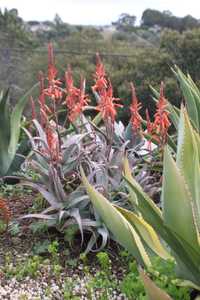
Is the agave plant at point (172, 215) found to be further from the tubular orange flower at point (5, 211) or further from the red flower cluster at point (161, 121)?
the tubular orange flower at point (5, 211)

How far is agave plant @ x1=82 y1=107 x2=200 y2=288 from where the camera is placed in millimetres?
2098

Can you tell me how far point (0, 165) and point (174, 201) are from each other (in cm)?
230

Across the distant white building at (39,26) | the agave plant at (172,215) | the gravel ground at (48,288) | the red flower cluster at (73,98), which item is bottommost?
the distant white building at (39,26)

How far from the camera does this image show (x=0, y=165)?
13.7ft

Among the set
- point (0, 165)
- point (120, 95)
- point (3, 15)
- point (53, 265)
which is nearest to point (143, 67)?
point (120, 95)

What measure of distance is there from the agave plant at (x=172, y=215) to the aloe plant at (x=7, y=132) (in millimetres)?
1911

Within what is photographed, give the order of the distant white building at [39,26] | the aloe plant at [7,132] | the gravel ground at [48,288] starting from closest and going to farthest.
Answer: the gravel ground at [48,288], the aloe plant at [7,132], the distant white building at [39,26]

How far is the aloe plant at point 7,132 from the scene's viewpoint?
4191mm

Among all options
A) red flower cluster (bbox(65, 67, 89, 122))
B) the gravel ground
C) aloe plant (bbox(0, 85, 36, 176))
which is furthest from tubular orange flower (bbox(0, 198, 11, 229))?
aloe plant (bbox(0, 85, 36, 176))

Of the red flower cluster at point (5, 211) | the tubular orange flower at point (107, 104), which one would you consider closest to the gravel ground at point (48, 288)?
the red flower cluster at point (5, 211)

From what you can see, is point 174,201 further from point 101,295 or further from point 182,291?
point 101,295

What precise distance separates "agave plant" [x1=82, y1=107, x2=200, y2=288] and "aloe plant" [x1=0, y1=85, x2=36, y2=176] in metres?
1.91

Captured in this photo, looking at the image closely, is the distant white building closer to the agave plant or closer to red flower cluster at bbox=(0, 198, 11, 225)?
red flower cluster at bbox=(0, 198, 11, 225)

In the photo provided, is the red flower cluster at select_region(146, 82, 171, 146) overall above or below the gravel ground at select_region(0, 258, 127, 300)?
above
